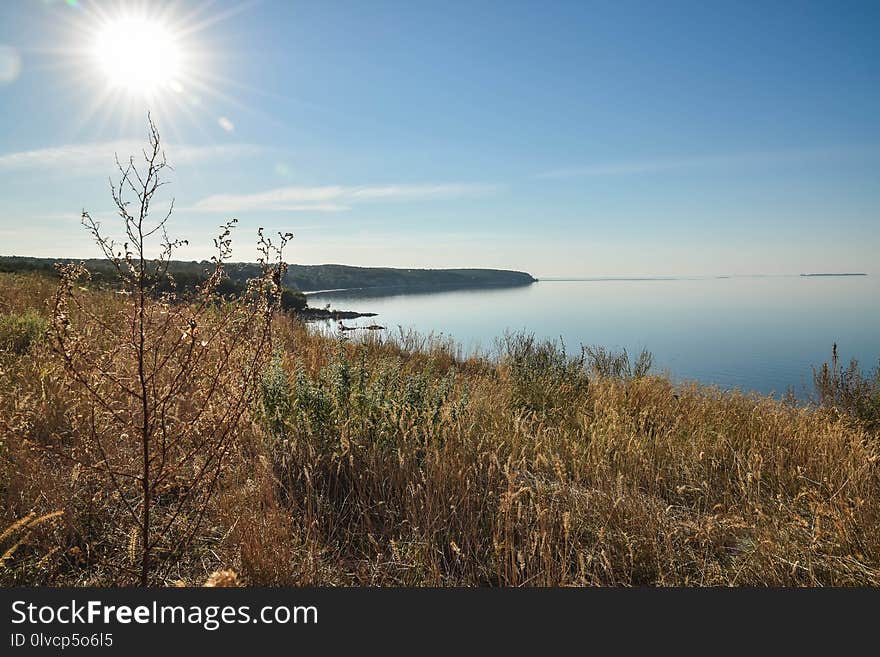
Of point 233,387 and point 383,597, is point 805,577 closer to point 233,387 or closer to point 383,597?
point 383,597

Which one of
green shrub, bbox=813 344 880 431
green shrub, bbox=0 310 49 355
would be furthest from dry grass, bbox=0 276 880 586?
green shrub, bbox=813 344 880 431

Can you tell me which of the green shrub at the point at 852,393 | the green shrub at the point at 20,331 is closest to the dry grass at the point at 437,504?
the green shrub at the point at 20,331

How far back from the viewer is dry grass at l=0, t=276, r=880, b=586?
2592 mm

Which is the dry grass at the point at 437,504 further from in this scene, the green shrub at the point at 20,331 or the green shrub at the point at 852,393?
the green shrub at the point at 852,393

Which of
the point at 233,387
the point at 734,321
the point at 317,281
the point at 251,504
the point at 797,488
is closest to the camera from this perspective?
the point at 233,387

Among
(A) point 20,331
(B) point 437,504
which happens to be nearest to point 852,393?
(B) point 437,504

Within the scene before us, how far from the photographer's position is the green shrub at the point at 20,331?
6140 mm

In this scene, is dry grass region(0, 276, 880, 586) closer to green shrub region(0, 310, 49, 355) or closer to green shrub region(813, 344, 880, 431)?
green shrub region(0, 310, 49, 355)

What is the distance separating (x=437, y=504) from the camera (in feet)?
10.2

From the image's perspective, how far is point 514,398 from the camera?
7051 mm

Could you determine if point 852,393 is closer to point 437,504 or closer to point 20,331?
point 437,504

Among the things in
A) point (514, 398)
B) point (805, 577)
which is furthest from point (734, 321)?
point (805, 577)

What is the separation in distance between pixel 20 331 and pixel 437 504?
674 cm

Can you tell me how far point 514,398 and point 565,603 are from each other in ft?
16.6
